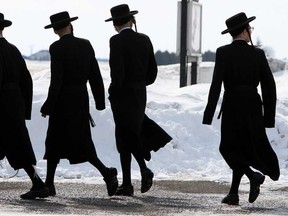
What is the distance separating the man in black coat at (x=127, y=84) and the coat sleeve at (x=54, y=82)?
0.48 metres

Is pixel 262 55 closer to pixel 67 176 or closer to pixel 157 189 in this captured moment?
pixel 157 189

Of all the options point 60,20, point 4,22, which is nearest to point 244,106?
point 60,20

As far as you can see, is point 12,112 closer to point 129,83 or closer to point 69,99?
point 69,99

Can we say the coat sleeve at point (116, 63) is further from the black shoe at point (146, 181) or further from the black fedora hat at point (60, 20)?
the black shoe at point (146, 181)

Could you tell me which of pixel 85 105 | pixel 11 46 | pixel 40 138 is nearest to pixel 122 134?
pixel 85 105

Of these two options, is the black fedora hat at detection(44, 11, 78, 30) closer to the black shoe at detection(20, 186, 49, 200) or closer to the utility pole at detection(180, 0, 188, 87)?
the black shoe at detection(20, 186, 49, 200)

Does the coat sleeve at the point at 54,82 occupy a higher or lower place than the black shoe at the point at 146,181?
higher

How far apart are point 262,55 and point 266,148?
793 millimetres

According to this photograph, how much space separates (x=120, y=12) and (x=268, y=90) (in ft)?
5.13

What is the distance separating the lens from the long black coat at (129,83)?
11.7 meters

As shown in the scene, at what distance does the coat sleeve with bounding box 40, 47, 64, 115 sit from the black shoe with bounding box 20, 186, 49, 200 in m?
0.69

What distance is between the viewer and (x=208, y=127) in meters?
16.5

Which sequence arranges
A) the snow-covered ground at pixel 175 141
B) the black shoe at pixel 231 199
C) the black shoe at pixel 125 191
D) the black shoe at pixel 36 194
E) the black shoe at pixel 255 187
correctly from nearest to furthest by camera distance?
the black shoe at pixel 255 187 → the black shoe at pixel 231 199 → the black shoe at pixel 36 194 → the black shoe at pixel 125 191 → the snow-covered ground at pixel 175 141

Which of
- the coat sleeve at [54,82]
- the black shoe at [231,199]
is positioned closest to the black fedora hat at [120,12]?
the coat sleeve at [54,82]
